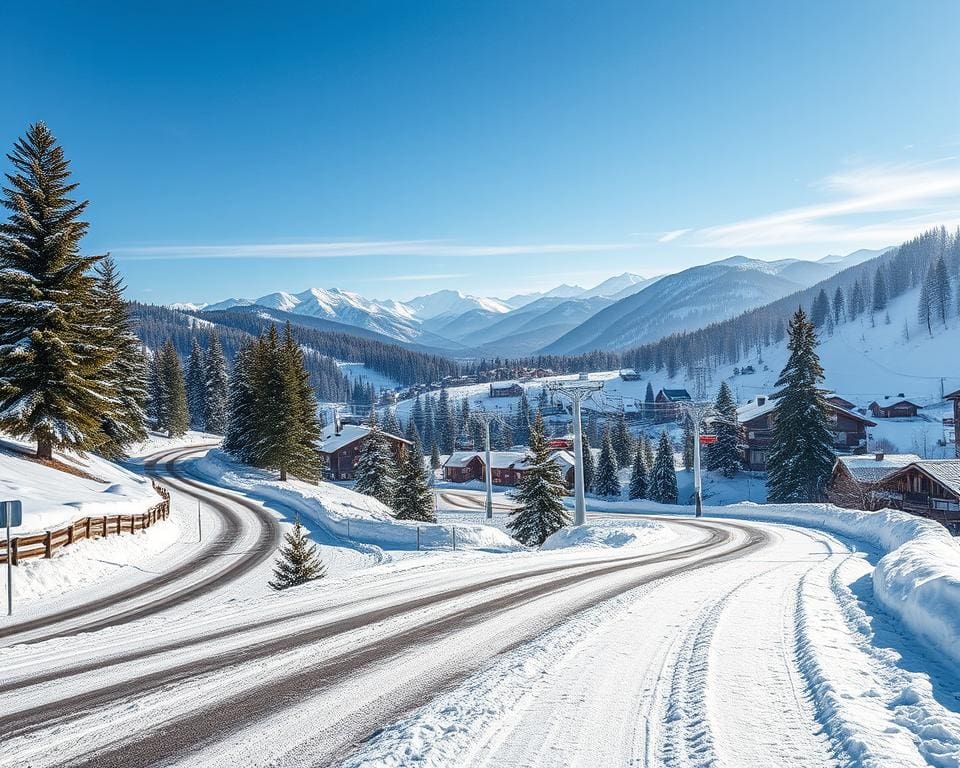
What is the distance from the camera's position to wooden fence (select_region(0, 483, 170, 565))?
17578 millimetres

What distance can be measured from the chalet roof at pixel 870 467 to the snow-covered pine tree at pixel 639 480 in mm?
26522

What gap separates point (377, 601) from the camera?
37.4 feet

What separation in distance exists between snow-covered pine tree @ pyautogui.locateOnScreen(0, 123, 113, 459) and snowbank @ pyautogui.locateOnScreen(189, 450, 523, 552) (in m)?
13.3

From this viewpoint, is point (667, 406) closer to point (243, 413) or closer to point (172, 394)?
point (172, 394)

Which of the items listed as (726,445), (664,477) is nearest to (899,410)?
(726,445)

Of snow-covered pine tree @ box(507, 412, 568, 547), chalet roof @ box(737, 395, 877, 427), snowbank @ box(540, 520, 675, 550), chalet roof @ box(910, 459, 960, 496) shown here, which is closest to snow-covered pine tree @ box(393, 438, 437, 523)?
snow-covered pine tree @ box(507, 412, 568, 547)

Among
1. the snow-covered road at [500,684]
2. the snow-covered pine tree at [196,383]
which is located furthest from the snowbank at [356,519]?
the snow-covered pine tree at [196,383]

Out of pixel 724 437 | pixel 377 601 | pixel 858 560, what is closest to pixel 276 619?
pixel 377 601

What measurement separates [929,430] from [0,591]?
125 m

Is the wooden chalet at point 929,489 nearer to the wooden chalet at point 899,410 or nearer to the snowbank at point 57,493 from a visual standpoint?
the snowbank at point 57,493

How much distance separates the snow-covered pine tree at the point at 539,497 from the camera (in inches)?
1394

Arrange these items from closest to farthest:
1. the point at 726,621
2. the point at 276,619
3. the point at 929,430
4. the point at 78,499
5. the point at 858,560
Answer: the point at 726,621, the point at 276,619, the point at 858,560, the point at 78,499, the point at 929,430

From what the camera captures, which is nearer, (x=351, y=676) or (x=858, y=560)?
(x=351, y=676)

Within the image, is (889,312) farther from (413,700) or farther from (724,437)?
(413,700)
